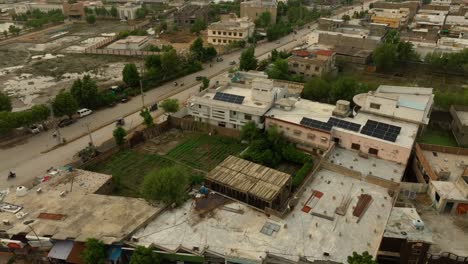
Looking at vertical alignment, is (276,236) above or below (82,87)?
below

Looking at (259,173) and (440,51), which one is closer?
(259,173)

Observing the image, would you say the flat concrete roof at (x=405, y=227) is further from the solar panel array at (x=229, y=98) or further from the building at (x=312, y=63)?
the building at (x=312, y=63)

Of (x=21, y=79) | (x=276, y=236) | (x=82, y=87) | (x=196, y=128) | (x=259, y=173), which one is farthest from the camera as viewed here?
(x=21, y=79)

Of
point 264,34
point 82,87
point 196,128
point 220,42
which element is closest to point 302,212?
point 196,128

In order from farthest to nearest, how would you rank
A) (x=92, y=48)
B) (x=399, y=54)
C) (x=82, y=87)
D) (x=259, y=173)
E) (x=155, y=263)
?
1. (x=92, y=48)
2. (x=399, y=54)
3. (x=82, y=87)
4. (x=259, y=173)
5. (x=155, y=263)

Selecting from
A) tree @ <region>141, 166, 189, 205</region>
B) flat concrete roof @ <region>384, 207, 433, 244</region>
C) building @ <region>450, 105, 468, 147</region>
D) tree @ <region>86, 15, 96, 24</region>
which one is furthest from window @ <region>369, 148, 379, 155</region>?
tree @ <region>86, 15, 96, 24</region>

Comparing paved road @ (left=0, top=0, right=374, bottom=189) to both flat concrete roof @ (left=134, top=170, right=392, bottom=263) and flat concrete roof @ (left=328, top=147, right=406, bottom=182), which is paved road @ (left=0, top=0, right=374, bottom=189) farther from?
flat concrete roof @ (left=328, top=147, right=406, bottom=182)

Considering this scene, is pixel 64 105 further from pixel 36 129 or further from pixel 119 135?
pixel 119 135

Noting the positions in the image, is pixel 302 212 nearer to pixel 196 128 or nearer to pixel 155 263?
pixel 155 263
